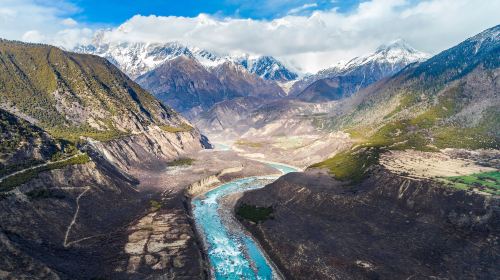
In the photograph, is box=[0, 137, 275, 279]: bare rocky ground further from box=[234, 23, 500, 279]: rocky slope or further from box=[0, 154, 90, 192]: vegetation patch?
box=[234, 23, 500, 279]: rocky slope

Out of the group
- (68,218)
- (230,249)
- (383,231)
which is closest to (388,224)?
(383,231)

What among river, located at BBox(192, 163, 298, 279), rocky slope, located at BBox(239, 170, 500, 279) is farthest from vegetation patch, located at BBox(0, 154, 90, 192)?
rocky slope, located at BBox(239, 170, 500, 279)

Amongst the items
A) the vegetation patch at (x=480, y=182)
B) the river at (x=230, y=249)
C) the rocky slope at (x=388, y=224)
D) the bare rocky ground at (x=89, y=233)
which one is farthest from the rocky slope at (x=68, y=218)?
the vegetation patch at (x=480, y=182)

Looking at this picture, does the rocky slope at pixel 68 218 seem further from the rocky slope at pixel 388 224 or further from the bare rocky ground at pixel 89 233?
the rocky slope at pixel 388 224

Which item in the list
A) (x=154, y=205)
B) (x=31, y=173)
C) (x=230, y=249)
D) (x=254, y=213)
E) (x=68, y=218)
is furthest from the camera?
(x=154, y=205)

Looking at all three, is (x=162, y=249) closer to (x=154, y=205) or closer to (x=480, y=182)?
(x=154, y=205)

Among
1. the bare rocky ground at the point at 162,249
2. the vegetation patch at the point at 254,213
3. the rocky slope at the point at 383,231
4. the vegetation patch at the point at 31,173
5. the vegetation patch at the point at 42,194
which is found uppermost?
the vegetation patch at the point at 31,173
